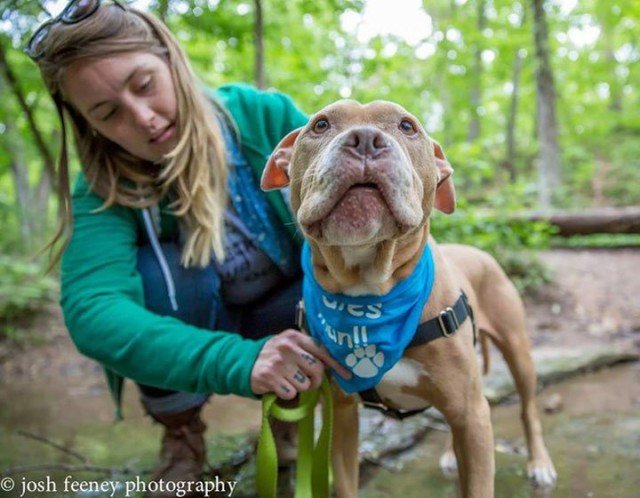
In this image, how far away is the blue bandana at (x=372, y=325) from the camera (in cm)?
171

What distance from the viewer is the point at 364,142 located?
1409 mm

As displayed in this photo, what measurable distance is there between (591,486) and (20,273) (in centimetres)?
544

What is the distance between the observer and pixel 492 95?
59.5 ft

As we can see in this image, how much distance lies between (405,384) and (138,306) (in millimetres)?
1039

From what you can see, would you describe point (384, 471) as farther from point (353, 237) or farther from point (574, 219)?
point (574, 219)

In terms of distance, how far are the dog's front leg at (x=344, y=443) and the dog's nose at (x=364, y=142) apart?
2.95ft

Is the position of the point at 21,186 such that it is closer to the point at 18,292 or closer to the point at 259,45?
the point at 18,292

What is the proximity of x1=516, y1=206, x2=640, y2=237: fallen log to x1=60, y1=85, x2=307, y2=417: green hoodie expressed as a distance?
4274 millimetres

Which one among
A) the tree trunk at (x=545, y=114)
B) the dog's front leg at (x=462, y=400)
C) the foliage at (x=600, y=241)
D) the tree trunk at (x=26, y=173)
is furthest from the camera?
the tree trunk at (x=545, y=114)

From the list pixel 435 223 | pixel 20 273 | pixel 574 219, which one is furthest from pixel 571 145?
pixel 20 273

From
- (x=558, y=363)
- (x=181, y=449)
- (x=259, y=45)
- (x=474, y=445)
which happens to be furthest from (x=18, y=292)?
(x=474, y=445)

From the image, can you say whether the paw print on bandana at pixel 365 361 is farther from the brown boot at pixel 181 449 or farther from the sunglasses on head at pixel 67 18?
the sunglasses on head at pixel 67 18

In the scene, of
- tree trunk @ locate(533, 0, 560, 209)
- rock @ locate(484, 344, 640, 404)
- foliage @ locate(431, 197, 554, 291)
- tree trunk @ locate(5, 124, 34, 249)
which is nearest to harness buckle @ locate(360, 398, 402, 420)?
rock @ locate(484, 344, 640, 404)

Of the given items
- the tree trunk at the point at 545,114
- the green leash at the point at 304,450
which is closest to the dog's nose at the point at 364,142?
the green leash at the point at 304,450
